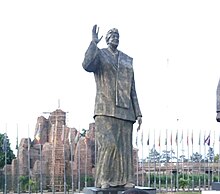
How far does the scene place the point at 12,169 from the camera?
134ft

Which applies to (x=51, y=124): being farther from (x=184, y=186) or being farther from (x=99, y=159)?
(x=99, y=159)

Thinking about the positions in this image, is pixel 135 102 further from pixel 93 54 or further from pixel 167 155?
pixel 167 155

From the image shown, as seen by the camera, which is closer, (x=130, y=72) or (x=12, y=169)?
(x=130, y=72)

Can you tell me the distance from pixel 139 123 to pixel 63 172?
3246cm

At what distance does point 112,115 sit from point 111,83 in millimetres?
491

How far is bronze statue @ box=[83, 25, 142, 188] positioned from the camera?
858 cm

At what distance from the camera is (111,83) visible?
879cm

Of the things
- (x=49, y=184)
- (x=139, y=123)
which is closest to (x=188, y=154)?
(x=49, y=184)

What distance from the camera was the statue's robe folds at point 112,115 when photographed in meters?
8.59

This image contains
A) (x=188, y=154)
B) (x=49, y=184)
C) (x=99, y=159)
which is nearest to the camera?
(x=99, y=159)

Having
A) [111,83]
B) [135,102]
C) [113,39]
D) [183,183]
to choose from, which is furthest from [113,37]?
[183,183]

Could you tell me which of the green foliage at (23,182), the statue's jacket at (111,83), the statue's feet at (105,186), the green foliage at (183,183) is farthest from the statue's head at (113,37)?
the green foliage at (183,183)

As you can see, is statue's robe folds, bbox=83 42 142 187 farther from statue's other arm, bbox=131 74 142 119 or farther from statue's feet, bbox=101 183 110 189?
statue's other arm, bbox=131 74 142 119

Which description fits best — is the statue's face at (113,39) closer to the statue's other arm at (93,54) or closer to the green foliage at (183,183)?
the statue's other arm at (93,54)
